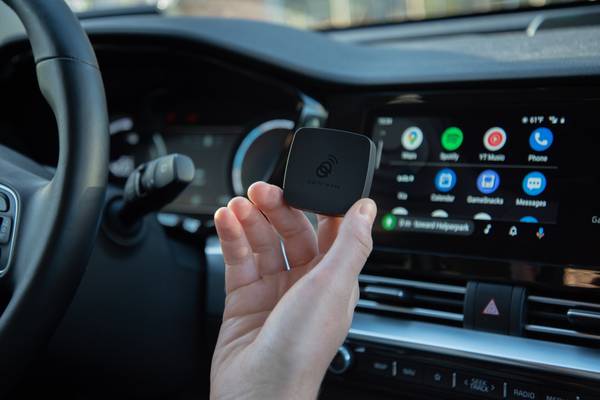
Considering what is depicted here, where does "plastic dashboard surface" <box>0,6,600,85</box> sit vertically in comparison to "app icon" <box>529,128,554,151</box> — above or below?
above

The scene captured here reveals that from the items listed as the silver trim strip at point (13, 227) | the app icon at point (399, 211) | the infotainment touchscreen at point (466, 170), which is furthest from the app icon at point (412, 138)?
the silver trim strip at point (13, 227)

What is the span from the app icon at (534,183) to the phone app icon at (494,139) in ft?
0.24

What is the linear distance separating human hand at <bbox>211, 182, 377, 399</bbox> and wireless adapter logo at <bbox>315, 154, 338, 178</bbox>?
0.06 metres

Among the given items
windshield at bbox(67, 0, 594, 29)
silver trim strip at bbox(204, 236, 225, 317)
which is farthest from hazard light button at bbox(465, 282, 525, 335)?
windshield at bbox(67, 0, 594, 29)

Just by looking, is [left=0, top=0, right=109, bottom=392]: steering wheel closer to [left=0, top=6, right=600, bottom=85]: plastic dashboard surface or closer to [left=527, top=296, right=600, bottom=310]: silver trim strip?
[left=0, top=6, right=600, bottom=85]: plastic dashboard surface

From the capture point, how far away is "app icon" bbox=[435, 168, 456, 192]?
3.99 ft

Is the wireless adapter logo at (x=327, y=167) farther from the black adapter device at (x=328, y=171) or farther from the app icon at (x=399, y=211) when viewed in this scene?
the app icon at (x=399, y=211)

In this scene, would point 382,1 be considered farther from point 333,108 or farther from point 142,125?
point 142,125

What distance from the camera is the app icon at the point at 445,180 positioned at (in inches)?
47.9

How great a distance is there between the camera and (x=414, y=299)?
1.22 meters

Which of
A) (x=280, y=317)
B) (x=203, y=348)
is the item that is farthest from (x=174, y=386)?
(x=280, y=317)

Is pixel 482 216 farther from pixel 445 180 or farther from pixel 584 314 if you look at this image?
pixel 584 314

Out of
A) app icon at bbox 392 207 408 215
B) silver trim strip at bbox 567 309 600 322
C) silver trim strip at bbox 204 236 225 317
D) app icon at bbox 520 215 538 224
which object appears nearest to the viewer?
silver trim strip at bbox 567 309 600 322

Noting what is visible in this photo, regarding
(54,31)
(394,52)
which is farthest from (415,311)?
(54,31)
